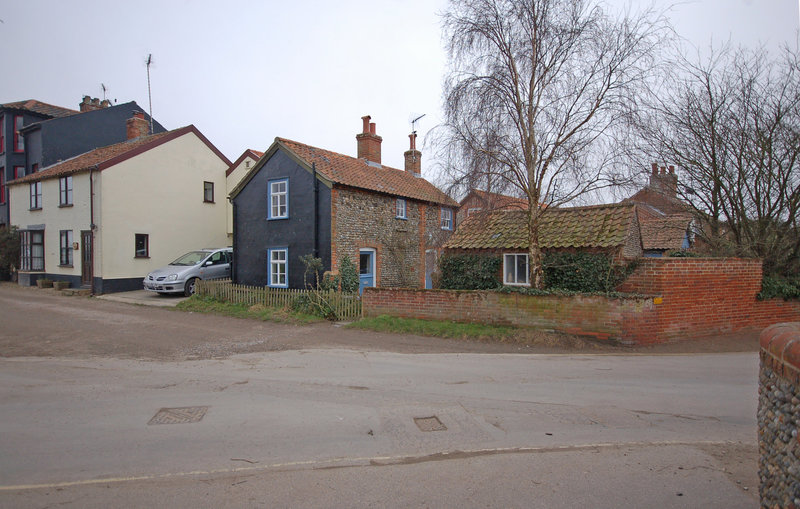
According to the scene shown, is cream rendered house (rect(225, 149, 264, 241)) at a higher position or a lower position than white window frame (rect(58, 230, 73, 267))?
higher

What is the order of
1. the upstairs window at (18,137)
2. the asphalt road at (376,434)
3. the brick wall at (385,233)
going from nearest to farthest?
the asphalt road at (376,434), the brick wall at (385,233), the upstairs window at (18,137)

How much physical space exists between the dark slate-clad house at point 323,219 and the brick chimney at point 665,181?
6.44 metres

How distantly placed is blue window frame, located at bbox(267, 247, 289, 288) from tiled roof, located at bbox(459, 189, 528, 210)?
878 cm

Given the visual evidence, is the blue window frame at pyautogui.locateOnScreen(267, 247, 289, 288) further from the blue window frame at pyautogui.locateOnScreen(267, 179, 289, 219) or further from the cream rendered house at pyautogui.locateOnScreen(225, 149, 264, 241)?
the cream rendered house at pyautogui.locateOnScreen(225, 149, 264, 241)

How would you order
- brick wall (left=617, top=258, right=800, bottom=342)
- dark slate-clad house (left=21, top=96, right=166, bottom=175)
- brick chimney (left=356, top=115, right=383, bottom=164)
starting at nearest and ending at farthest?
brick wall (left=617, top=258, right=800, bottom=342) < brick chimney (left=356, top=115, right=383, bottom=164) < dark slate-clad house (left=21, top=96, right=166, bottom=175)

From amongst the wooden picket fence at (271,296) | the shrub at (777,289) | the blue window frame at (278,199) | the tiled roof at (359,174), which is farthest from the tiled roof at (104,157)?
the shrub at (777,289)

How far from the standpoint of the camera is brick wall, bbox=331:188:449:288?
18234 millimetres

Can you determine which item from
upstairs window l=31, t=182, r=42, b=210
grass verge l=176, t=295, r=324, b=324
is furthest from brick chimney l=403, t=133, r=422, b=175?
upstairs window l=31, t=182, r=42, b=210

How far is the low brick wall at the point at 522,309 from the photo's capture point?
35.7 ft

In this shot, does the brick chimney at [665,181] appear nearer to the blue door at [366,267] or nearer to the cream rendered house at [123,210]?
the blue door at [366,267]

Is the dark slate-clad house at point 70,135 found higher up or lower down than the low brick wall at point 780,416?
higher up

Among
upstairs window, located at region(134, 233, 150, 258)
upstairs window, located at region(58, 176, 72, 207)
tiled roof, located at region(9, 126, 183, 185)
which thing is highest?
tiled roof, located at region(9, 126, 183, 185)

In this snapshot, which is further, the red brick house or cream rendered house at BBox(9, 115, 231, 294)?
cream rendered house at BBox(9, 115, 231, 294)

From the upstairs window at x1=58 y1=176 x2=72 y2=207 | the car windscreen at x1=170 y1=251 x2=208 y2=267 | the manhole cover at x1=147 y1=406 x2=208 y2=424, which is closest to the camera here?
the manhole cover at x1=147 y1=406 x2=208 y2=424
